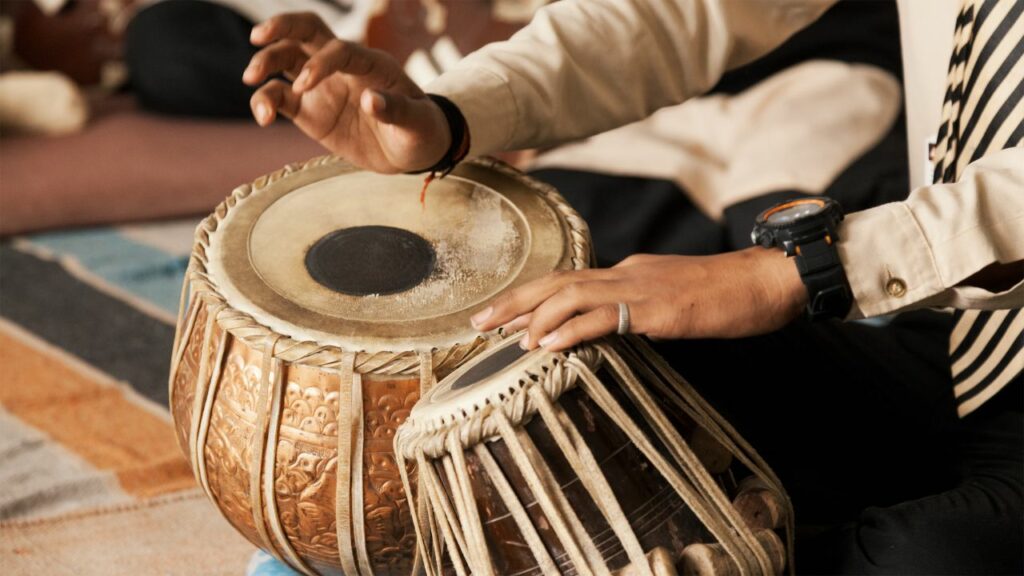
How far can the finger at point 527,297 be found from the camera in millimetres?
1046

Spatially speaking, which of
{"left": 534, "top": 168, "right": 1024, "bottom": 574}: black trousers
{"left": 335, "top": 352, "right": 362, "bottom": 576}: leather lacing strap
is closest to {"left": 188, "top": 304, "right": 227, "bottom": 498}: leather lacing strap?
{"left": 335, "top": 352, "right": 362, "bottom": 576}: leather lacing strap

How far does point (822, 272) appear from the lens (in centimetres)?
107

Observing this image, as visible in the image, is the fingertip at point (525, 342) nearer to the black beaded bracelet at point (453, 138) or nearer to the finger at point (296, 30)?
the black beaded bracelet at point (453, 138)

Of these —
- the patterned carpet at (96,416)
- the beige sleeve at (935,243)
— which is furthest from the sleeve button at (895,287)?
the patterned carpet at (96,416)

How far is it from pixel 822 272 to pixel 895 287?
8 centimetres

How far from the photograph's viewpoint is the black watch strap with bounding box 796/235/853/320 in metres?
1.07

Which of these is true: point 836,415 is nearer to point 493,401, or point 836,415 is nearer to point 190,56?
point 493,401

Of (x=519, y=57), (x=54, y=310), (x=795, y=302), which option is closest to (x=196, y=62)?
(x=54, y=310)

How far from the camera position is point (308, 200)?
1.34 metres

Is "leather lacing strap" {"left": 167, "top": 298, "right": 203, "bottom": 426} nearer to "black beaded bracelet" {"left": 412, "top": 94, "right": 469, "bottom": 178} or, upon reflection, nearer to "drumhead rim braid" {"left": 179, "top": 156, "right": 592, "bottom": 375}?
"drumhead rim braid" {"left": 179, "top": 156, "right": 592, "bottom": 375}

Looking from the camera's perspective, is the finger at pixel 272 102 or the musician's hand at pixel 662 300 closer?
the musician's hand at pixel 662 300

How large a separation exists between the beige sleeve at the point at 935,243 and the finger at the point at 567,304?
0.24 m

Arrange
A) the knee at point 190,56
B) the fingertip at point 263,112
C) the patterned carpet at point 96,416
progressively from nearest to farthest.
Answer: the fingertip at point 263,112 < the patterned carpet at point 96,416 < the knee at point 190,56

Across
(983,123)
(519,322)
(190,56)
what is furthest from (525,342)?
(190,56)
